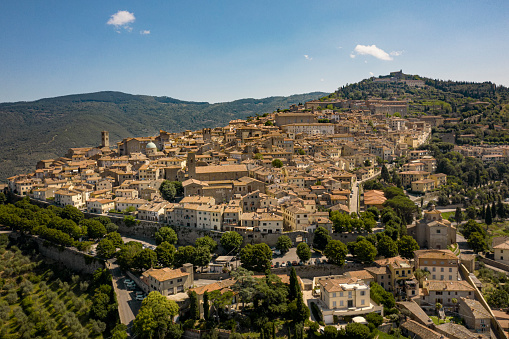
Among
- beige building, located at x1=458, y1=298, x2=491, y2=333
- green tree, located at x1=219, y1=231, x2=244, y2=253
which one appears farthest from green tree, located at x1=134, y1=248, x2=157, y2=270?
beige building, located at x1=458, y1=298, x2=491, y2=333

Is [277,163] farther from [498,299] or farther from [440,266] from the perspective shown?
[498,299]

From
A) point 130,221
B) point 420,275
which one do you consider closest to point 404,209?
point 420,275

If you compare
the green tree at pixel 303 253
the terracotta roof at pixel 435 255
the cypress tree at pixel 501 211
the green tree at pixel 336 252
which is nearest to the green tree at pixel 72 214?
the green tree at pixel 303 253

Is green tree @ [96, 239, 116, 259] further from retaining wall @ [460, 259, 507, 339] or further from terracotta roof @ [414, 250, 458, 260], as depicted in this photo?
retaining wall @ [460, 259, 507, 339]

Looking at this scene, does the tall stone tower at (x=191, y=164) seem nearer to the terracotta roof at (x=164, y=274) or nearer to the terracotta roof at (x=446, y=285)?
the terracotta roof at (x=164, y=274)

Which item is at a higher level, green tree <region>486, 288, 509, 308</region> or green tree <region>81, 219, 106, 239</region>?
green tree <region>81, 219, 106, 239</region>

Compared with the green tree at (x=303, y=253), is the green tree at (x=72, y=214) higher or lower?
higher
